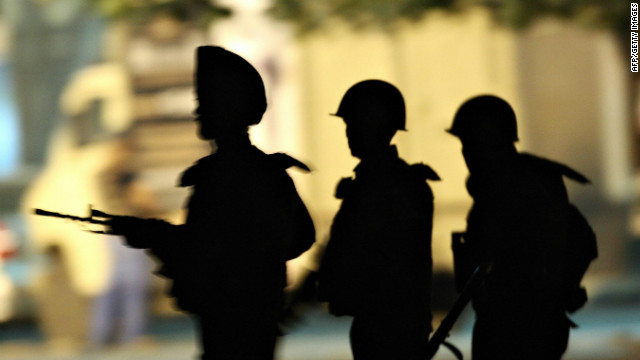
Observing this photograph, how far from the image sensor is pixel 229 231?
2.48 metres

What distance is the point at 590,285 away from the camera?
697 cm

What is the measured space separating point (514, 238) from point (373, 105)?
56 cm

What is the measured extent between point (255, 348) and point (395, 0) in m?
3.12

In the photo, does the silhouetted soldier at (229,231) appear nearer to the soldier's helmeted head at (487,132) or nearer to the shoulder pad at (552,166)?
the soldier's helmeted head at (487,132)

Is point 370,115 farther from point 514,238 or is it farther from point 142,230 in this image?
point 142,230

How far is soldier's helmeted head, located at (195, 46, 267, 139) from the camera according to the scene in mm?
2482

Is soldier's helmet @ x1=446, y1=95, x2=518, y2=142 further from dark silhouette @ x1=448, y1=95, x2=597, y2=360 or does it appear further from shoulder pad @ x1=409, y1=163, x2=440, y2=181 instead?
shoulder pad @ x1=409, y1=163, x2=440, y2=181

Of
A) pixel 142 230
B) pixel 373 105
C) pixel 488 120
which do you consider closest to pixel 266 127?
pixel 488 120

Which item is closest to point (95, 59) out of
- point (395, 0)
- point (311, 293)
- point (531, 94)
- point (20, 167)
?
point (20, 167)

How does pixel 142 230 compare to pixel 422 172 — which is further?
pixel 422 172

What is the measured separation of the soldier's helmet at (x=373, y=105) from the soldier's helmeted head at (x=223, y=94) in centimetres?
35

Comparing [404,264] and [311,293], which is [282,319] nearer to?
[311,293]

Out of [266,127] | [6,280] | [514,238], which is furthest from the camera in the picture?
[266,127]

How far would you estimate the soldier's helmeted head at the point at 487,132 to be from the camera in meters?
2.93
